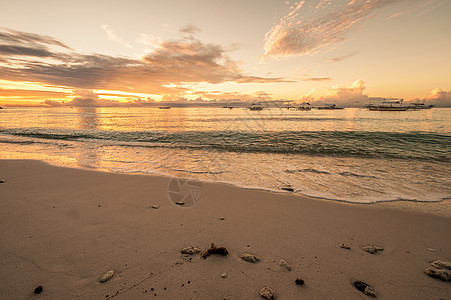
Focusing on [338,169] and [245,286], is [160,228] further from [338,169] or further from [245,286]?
[338,169]

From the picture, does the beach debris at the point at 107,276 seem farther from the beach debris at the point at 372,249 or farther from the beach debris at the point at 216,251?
the beach debris at the point at 372,249

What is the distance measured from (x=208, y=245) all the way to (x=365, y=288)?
2610 mm

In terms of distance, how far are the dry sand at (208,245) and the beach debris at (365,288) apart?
0.08m

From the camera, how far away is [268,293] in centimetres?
256

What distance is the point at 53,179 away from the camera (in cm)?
751

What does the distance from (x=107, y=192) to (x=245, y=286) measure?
18.8 ft

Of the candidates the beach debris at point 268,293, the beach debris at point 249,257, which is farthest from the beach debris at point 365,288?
the beach debris at point 249,257

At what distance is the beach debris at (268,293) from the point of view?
2539 millimetres

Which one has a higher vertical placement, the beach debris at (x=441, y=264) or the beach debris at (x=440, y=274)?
the beach debris at (x=440, y=274)

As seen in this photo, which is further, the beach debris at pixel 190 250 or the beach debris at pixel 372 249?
the beach debris at pixel 372 249

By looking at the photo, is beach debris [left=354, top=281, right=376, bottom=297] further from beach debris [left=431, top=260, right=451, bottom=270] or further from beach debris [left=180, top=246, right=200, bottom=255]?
beach debris [left=180, top=246, right=200, bottom=255]

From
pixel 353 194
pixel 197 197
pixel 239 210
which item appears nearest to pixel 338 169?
pixel 353 194

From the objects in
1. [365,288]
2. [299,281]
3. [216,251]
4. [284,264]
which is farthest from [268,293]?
[365,288]

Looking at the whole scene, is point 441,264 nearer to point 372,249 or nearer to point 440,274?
point 440,274
